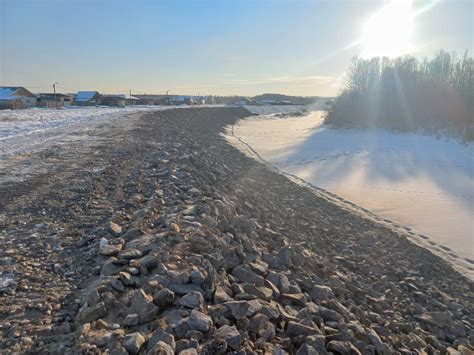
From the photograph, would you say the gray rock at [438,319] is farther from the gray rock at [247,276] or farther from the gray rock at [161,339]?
the gray rock at [161,339]

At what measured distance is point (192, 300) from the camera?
12.6ft

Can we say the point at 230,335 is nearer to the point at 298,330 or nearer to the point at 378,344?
the point at 298,330

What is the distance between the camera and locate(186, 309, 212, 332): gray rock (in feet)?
11.3

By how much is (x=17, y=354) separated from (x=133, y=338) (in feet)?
3.18

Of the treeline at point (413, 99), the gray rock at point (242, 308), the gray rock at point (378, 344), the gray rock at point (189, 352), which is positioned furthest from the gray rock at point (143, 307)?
the treeline at point (413, 99)

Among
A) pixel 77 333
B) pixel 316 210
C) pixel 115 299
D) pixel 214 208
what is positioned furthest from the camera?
pixel 316 210

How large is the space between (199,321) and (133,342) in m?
0.64

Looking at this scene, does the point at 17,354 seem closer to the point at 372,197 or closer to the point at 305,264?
the point at 305,264

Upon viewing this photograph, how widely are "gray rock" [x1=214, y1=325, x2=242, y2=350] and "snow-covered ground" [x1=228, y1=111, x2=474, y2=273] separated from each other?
6.86m

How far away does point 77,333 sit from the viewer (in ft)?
10.9

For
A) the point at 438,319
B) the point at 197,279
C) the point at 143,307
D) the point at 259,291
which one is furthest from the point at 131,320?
the point at 438,319

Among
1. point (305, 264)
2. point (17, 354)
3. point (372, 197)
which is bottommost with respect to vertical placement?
point (372, 197)

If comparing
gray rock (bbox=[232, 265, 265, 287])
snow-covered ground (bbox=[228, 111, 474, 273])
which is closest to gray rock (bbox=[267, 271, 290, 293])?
gray rock (bbox=[232, 265, 265, 287])

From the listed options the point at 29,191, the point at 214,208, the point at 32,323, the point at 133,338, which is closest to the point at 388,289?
the point at 214,208
